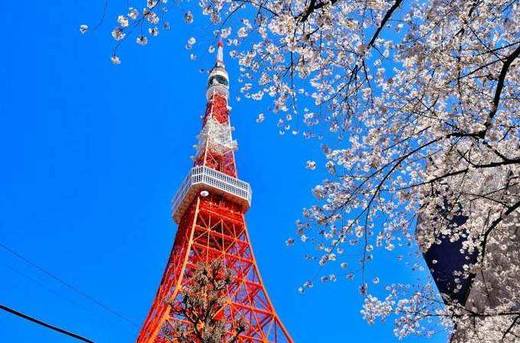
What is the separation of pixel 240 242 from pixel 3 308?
703 inches

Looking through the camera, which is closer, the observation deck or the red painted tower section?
the red painted tower section

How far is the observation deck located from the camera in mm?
21219

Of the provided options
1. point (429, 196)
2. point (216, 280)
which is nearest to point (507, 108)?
point (429, 196)

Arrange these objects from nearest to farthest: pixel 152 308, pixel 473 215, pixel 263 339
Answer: pixel 473 215
pixel 263 339
pixel 152 308

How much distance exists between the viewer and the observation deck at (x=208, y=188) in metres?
21.2

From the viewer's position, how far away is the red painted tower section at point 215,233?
53.9ft

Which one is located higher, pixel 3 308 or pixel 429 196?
pixel 429 196

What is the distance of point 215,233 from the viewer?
20.1 m

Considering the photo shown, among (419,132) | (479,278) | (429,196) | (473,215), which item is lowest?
(429,196)

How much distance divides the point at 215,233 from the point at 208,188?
2.29m

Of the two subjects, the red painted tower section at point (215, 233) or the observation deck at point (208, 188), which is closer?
the red painted tower section at point (215, 233)

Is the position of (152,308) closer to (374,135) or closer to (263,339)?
(263,339)

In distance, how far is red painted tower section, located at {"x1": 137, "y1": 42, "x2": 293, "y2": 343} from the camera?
16.4 metres

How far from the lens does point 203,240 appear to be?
19875 millimetres
